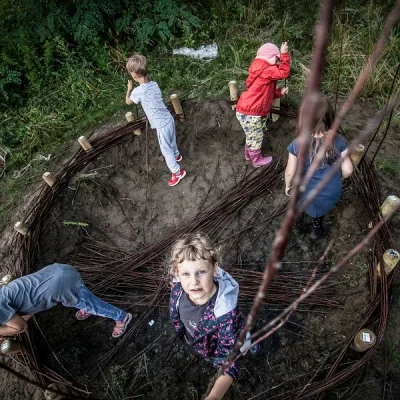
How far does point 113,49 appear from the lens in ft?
16.8

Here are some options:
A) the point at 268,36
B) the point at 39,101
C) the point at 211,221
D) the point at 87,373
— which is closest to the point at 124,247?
the point at 211,221

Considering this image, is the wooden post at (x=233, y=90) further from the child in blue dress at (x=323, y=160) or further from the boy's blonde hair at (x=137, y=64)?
the child in blue dress at (x=323, y=160)

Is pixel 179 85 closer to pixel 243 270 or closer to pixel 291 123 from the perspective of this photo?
pixel 291 123

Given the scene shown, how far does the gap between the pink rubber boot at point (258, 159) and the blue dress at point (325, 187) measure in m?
1.15

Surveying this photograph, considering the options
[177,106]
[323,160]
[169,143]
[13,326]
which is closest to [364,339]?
[323,160]

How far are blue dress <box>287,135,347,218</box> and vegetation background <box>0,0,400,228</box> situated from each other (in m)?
2.17

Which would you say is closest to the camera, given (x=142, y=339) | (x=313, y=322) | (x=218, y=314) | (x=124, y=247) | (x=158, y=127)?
(x=218, y=314)

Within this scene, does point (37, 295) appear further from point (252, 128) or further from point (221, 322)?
point (252, 128)

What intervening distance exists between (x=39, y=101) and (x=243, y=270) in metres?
3.83

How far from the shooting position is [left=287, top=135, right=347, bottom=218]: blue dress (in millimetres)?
2404

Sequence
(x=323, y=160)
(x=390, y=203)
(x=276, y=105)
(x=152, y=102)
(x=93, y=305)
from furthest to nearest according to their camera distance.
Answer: (x=276, y=105) < (x=152, y=102) < (x=93, y=305) < (x=390, y=203) < (x=323, y=160)

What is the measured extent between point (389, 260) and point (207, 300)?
1.41 metres

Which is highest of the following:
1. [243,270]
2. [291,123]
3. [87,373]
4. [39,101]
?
[39,101]

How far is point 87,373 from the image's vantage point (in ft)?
9.96
